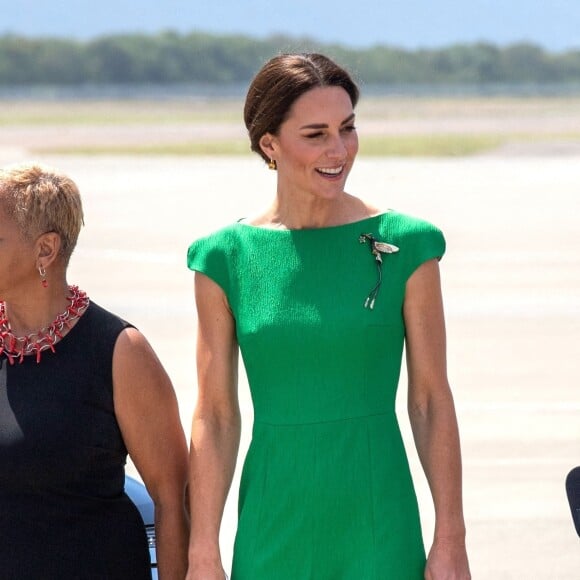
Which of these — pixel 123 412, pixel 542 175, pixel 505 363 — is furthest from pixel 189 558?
pixel 542 175

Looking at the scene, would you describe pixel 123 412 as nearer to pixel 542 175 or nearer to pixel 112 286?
pixel 112 286

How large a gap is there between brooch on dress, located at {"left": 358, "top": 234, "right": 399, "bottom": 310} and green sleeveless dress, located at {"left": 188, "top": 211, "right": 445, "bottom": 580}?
0.01 metres

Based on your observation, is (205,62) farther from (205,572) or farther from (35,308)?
(205,572)

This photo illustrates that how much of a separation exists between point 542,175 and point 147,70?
151 meters

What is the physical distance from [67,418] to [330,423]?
55 centimetres

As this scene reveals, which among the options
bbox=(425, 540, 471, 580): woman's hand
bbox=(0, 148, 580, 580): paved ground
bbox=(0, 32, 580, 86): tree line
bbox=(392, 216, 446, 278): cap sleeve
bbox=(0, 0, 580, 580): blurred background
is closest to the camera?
bbox=(425, 540, 471, 580): woman's hand

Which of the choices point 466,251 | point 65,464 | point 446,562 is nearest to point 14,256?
point 65,464

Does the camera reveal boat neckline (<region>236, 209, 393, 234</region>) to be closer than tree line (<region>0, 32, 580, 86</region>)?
Yes

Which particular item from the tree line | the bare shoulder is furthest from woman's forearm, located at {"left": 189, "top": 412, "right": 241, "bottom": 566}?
the tree line

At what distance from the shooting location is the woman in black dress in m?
3.24

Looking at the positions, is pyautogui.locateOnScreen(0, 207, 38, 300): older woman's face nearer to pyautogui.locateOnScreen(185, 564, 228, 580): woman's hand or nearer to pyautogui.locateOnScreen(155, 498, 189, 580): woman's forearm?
pyautogui.locateOnScreen(155, 498, 189, 580): woman's forearm

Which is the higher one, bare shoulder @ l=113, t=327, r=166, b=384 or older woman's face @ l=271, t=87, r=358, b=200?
older woman's face @ l=271, t=87, r=358, b=200

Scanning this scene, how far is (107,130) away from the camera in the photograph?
77.1 metres

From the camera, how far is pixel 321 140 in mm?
3289
